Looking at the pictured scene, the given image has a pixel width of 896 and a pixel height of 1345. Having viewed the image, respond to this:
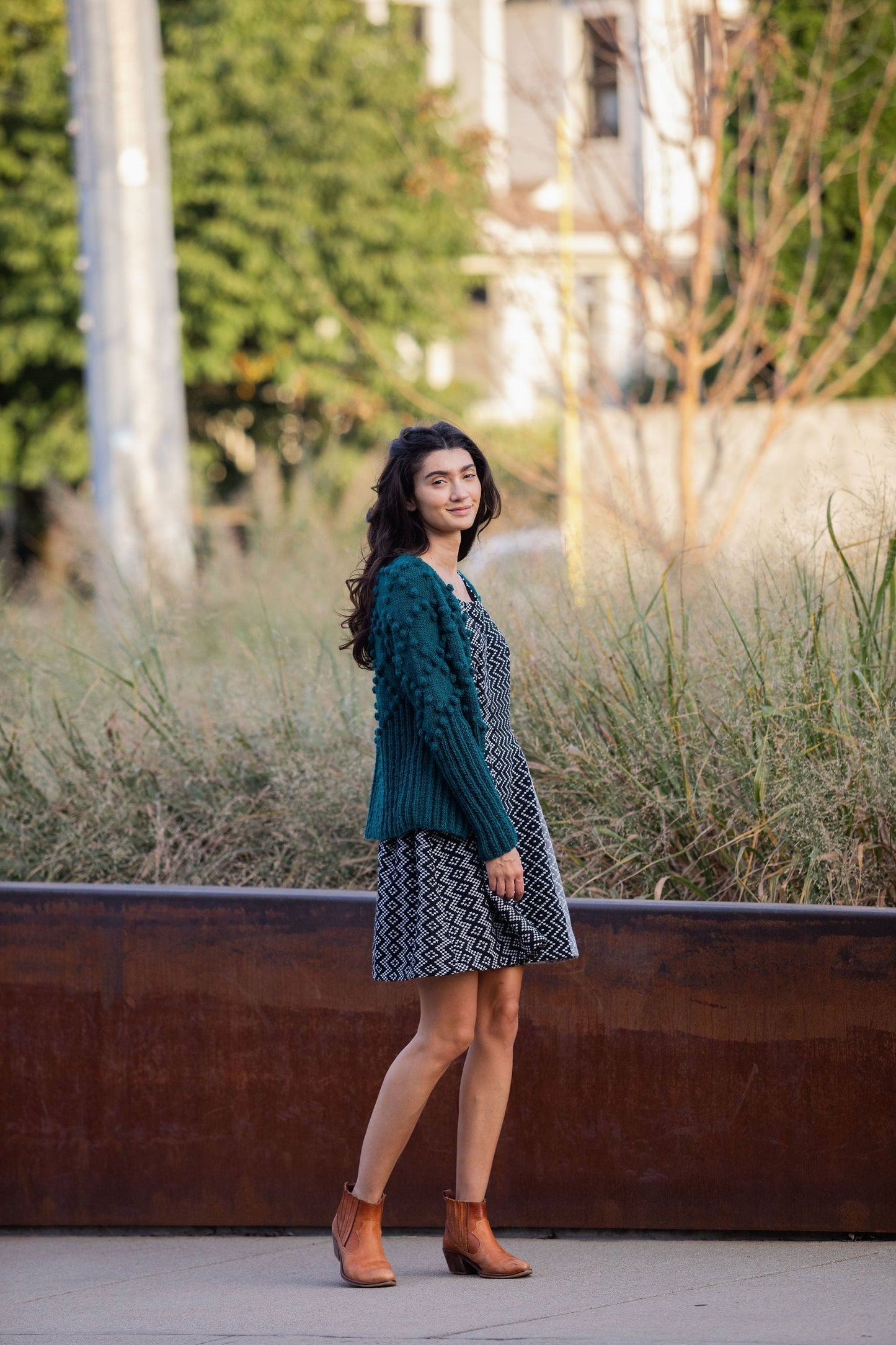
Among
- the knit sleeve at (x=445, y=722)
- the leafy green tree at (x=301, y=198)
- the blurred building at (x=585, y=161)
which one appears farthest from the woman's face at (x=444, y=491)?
the leafy green tree at (x=301, y=198)

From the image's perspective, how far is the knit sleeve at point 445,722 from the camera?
10.5ft

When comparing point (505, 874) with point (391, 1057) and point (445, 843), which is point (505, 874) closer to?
point (445, 843)

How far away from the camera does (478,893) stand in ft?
10.8

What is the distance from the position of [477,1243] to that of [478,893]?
80 cm

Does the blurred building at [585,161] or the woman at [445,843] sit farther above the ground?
the blurred building at [585,161]

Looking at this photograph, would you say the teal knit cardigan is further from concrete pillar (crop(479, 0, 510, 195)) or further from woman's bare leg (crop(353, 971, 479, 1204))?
concrete pillar (crop(479, 0, 510, 195))

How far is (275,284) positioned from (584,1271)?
55.7 feet

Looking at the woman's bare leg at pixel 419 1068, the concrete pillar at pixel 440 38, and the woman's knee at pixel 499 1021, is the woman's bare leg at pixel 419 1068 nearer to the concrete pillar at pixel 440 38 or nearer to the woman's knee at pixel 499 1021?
the woman's knee at pixel 499 1021

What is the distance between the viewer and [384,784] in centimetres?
337

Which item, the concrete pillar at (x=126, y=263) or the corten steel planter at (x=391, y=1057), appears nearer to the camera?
the corten steel planter at (x=391, y=1057)

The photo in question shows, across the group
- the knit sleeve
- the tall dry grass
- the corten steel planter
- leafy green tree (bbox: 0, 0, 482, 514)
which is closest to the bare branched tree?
the tall dry grass

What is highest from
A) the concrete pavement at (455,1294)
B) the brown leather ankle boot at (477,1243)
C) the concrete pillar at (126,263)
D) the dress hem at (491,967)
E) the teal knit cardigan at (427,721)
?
the concrete pillar at (126,263)

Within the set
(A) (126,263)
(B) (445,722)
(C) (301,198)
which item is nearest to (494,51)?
(C) (301,198)

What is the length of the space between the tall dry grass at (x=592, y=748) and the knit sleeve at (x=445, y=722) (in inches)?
36.2
